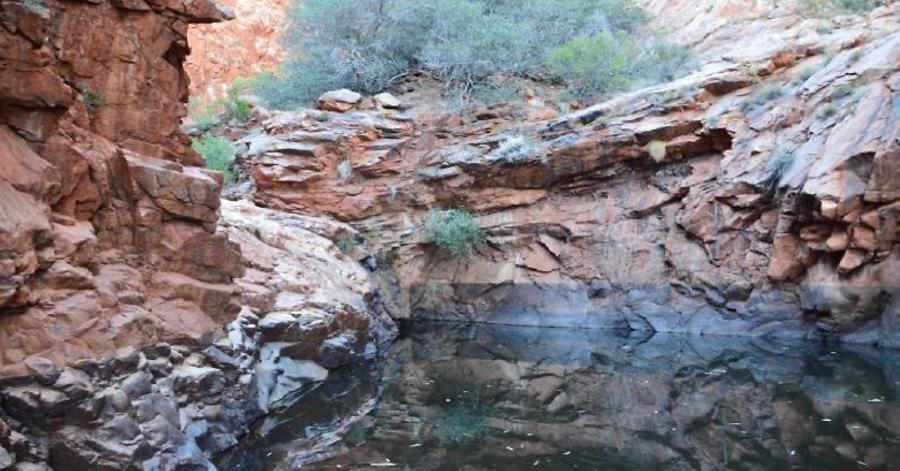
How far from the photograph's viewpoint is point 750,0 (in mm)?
19984

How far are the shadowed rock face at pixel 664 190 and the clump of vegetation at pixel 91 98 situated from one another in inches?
364

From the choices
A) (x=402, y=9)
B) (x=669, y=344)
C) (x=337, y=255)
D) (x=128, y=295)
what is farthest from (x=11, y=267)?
(x=402, y=9)

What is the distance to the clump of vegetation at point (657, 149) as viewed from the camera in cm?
1545

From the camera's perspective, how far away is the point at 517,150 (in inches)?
647

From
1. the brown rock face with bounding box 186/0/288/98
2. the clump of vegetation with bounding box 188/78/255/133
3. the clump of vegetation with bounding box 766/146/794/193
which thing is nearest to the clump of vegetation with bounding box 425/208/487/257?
the clump of vegetation with bounding box 766/146/794/193

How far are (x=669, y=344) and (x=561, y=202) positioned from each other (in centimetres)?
512

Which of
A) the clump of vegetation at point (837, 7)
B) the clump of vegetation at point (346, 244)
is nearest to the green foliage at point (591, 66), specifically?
the clump of vegetation at point (837, 7)

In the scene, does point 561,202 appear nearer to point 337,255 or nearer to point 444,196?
point 444,196

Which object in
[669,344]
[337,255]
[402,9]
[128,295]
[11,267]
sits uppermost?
[402,9]

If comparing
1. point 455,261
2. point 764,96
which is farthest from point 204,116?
point 764,96

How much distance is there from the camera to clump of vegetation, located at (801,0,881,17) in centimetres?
1688

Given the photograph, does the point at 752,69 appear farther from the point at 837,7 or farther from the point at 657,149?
the point at 837,7

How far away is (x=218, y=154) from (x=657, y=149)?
1090cm

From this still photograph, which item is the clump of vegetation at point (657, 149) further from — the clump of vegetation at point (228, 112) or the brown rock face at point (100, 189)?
the clump of vegetation at point (228, 112)
